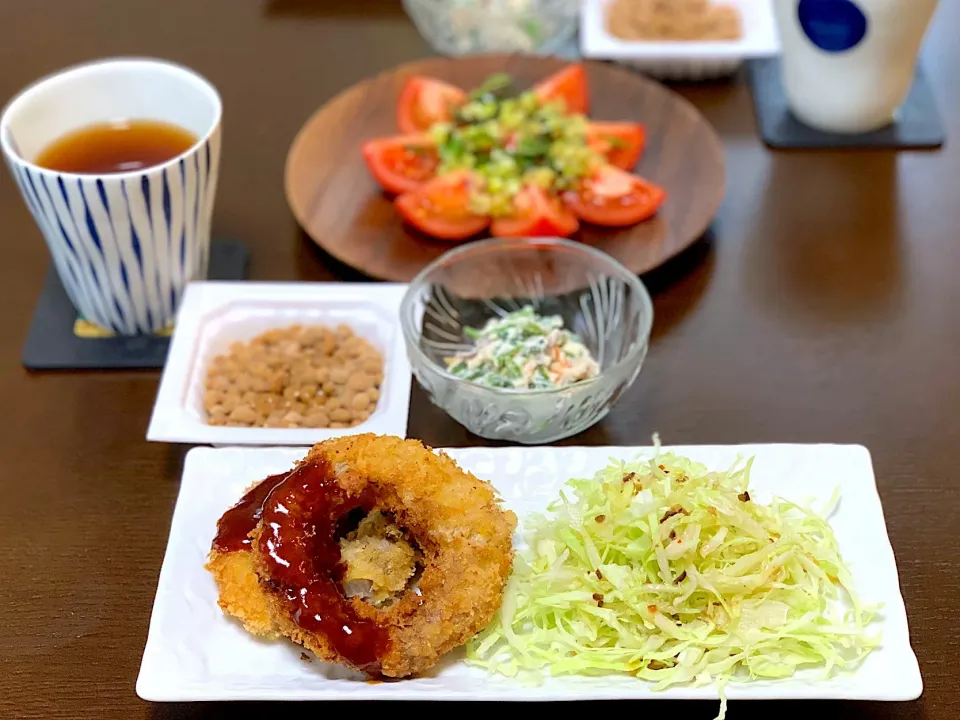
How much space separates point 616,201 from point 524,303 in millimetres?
313

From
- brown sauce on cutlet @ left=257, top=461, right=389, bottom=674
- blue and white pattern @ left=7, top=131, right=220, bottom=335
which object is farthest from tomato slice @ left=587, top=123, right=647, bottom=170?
brown sauce on cutlet @ left=257, top=461, right=389, bottom=674

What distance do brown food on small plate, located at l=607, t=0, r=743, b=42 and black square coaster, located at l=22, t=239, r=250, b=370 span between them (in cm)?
124

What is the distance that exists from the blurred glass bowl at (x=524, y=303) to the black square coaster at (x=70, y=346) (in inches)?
18.7

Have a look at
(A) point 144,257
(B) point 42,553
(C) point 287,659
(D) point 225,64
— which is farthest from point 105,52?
(C) point 287,659

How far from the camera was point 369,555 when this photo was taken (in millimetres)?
1343

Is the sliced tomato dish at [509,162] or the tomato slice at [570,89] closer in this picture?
the sliced tomato dish at [509,162]

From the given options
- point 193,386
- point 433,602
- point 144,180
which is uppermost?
point 144,180

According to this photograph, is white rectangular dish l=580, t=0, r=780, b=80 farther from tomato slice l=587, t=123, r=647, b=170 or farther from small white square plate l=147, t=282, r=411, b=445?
small white square plate l=147, t=282, r=411, b=445

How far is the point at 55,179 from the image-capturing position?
1564mm

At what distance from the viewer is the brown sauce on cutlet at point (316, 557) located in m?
1.21

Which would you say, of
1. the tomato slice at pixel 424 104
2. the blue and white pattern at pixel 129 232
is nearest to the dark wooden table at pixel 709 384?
the blue and white pattern at pixel 129 232

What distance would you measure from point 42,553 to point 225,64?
1.51 meters

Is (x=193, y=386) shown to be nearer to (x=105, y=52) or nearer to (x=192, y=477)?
(x=192, y=477)

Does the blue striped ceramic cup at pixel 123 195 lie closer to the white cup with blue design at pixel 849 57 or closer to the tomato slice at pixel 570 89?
the tomato slice at pixel 570 89
